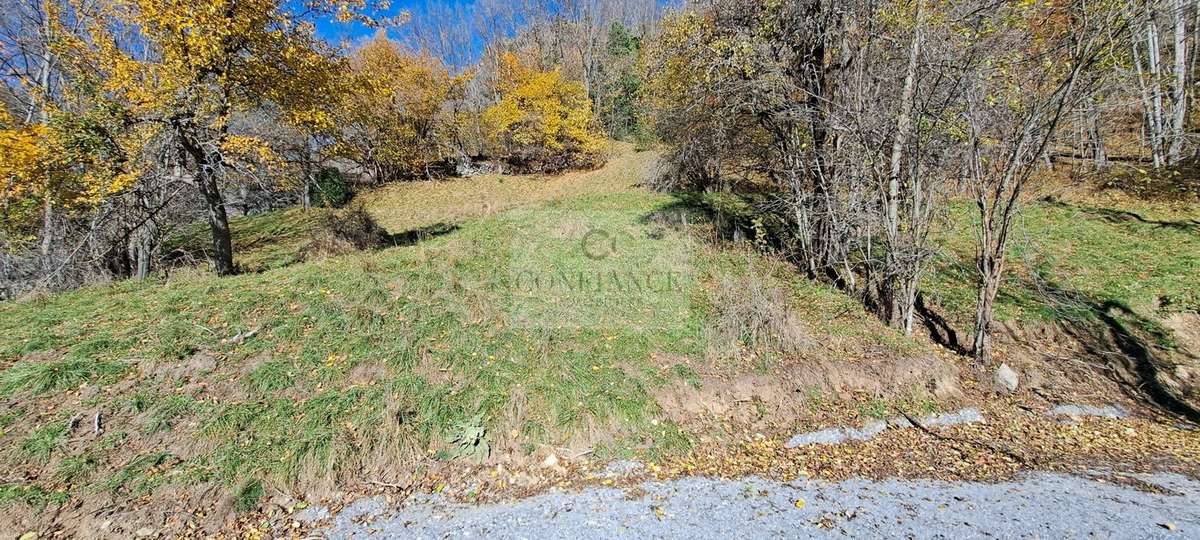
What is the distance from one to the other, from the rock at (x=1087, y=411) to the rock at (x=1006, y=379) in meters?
0.43

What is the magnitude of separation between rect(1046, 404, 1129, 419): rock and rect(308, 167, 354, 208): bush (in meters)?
21.5

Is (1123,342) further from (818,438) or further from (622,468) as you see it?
(622,468)

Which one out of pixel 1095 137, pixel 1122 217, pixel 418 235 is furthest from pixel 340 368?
pixel 1095 137

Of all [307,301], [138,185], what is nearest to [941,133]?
[307,301]

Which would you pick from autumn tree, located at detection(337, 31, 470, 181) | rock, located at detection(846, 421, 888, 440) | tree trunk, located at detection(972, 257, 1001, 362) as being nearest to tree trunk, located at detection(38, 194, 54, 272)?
autumn tree, located at detection(337, 31, 470, 181)

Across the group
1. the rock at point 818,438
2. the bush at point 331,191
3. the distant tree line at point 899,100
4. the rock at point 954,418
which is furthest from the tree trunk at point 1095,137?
the bush at point 331,191

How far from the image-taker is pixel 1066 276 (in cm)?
793

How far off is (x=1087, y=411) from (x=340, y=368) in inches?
348

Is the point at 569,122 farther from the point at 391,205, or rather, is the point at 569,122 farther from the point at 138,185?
the point at 138,185

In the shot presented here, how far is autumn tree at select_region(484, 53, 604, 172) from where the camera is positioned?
22.7m

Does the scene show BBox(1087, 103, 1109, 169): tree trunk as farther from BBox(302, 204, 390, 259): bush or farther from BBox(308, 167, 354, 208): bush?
→ BBox(308, 167, 354, 208): bush

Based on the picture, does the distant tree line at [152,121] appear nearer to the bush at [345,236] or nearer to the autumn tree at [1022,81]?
the bush at [345,236]

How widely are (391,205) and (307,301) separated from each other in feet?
47.2

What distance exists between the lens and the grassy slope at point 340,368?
4184 millimetres
